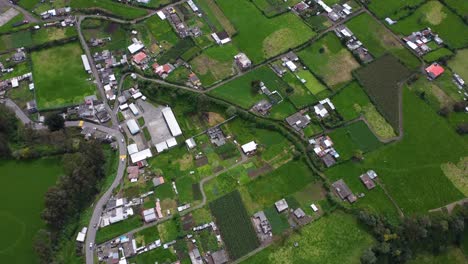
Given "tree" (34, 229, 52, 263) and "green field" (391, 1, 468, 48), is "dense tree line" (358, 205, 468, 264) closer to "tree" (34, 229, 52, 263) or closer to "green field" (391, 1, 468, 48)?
"green field" (391, 1, 468, 48)

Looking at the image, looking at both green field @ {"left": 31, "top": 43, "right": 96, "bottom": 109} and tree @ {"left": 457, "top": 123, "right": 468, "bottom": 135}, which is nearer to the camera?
tree @ {"left": 457, "top": 123, "right": 468, "bottom": 135}

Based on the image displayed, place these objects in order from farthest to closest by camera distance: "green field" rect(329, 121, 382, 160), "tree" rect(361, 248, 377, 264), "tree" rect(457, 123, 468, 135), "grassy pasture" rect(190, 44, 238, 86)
A: 1. "grassy pasture" rect(190, 44, 238, 86)
2. "tree" rect(457, 123, 468, 135)
3. "green field" rect(329, 121, 382, 160)
4. "tree" rect(361, 248, 377, 264)

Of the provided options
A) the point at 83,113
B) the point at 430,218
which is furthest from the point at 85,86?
the point at 430,218

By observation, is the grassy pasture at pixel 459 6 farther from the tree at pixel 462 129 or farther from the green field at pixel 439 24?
the tree at pixel 462 129

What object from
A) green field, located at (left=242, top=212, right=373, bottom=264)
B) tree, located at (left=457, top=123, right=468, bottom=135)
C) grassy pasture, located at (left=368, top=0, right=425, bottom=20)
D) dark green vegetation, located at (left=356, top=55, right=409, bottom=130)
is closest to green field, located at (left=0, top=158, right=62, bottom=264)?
green field, located at (left=242, top=212, right=373, bottom=264)

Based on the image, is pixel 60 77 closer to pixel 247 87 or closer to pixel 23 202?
pixel 23 202

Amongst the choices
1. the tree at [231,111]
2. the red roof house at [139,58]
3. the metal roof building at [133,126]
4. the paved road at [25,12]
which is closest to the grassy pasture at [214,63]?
the tree at [231,111]

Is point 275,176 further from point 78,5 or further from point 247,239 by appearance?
point 78,5

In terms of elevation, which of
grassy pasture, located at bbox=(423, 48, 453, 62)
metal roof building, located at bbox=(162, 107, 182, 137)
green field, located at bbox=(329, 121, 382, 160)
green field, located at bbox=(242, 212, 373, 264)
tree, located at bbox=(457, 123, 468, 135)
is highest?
metal roof building, located at bbox=(162, 107, 182, 137)
